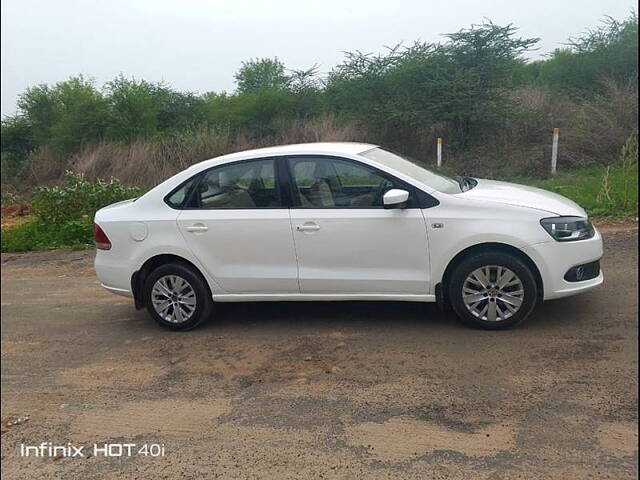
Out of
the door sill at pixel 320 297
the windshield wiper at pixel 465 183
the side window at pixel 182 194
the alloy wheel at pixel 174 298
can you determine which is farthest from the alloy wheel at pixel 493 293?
the side window at pixel 182 194

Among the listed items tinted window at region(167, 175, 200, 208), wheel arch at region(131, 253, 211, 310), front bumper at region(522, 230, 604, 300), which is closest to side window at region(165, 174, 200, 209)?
tinted window at region(167, 175, 200, 208)

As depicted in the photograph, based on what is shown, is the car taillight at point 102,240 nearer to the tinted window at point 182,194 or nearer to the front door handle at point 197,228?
the tinted window at point 182,194

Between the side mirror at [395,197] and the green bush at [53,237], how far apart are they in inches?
296

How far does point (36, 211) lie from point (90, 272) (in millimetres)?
4305

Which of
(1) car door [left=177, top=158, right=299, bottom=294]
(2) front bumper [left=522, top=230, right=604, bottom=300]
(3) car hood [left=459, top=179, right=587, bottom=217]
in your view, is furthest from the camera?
(1) car door [left=177, top=158, right=299, bottom=294]

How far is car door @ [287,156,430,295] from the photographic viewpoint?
514 cm

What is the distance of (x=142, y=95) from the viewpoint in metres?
21.6

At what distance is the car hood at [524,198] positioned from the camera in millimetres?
5121

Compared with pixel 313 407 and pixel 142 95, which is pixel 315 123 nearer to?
pixel 142 95

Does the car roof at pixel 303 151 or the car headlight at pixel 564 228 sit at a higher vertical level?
the car roof at pixel 303 151

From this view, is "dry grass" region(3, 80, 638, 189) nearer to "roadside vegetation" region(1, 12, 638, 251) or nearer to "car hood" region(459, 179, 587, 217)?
"roadside vegetation" region(1, 12, 638, 251)

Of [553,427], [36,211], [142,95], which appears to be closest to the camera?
[553,427]

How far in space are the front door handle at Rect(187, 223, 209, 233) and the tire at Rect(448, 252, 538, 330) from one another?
2.27 m

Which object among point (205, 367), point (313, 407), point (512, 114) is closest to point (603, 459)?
point (313, 407)
